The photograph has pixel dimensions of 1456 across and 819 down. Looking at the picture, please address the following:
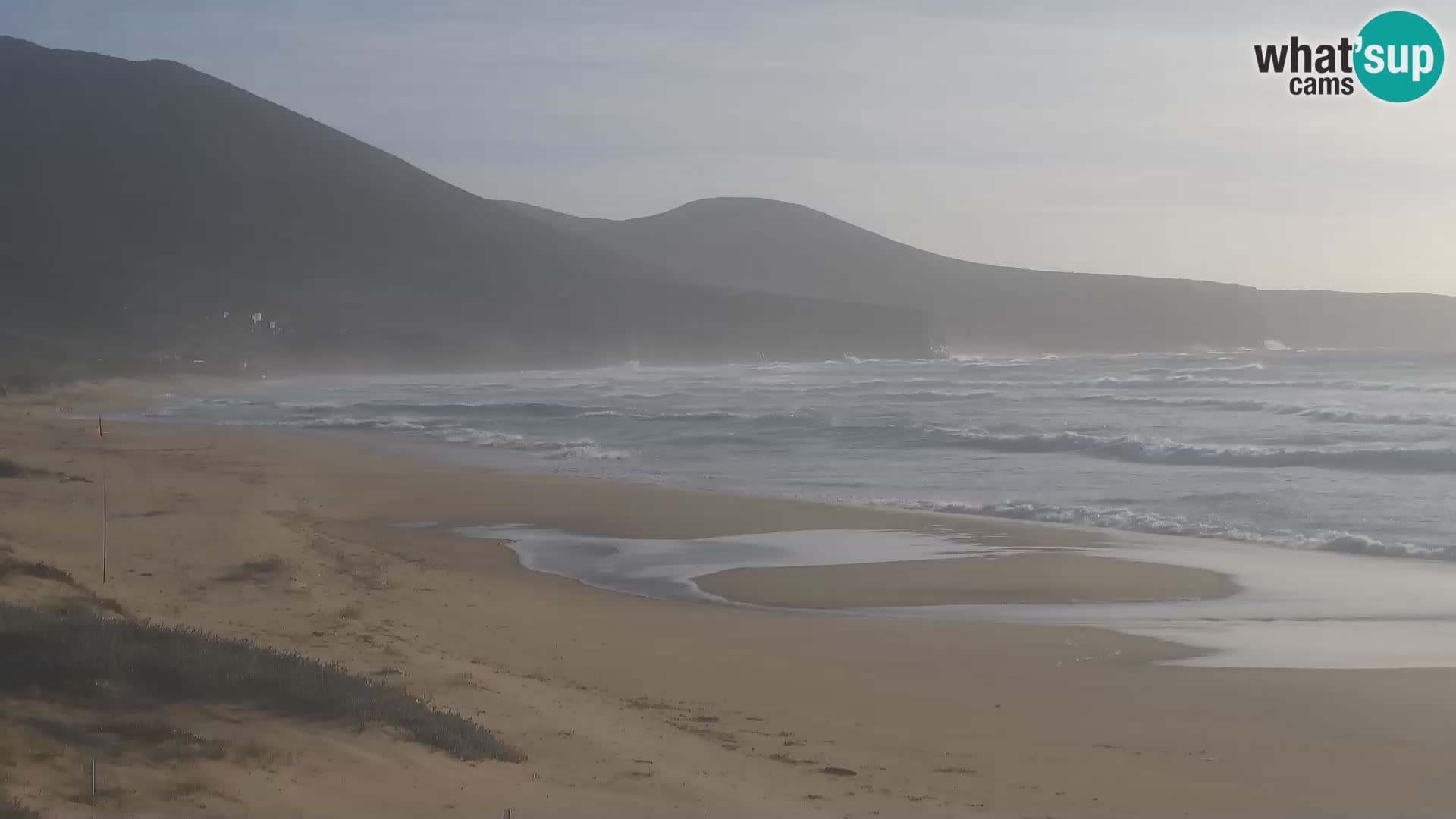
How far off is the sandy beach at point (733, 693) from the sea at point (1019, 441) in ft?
11.4

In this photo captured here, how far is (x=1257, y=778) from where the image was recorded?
19.5ft

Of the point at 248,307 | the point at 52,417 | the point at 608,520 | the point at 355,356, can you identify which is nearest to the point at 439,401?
the point at 52,417

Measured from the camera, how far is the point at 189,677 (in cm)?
519

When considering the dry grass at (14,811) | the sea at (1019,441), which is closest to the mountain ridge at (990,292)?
the sea at (1019,441)

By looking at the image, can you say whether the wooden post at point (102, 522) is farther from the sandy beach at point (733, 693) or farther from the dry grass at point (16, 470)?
the dry grass at point (16, 470)

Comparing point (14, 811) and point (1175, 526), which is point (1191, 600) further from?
point (14, 811)

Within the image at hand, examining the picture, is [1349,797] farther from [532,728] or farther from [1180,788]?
[532,728]

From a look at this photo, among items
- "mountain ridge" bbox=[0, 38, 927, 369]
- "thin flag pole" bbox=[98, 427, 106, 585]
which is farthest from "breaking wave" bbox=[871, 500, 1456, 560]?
"mountain ridge" bbox=[0, 38, 927, 369]

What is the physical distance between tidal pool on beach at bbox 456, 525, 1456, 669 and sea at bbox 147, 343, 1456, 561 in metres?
1.36

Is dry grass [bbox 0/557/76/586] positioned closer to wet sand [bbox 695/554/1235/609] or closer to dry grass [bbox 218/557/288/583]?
dry grass [bbox 218/557/288/583]

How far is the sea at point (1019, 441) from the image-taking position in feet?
52.2

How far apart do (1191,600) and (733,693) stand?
485cm

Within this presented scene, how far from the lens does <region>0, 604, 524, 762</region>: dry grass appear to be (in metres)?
4.99

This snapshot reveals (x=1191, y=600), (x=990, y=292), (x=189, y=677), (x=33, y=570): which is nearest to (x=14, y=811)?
(x=189, y=677)
